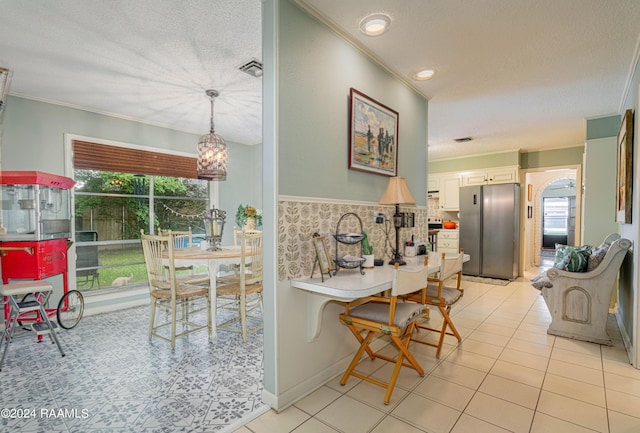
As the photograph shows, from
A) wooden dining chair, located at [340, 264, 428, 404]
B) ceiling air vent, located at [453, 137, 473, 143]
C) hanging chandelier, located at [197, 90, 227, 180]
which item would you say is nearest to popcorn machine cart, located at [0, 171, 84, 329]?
hanging chandelier, located at [197, 90, 227, 180]

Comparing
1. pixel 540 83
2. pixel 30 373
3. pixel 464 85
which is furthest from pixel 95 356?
pixel 540 83

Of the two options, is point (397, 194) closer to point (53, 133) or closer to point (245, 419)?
point (245, 419)

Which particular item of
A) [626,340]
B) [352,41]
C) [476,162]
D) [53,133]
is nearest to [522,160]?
[476,162]

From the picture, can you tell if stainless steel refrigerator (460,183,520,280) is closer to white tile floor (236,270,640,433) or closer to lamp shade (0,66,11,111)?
white tile floor (236,270,640,433)

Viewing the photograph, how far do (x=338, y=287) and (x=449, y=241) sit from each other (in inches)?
217

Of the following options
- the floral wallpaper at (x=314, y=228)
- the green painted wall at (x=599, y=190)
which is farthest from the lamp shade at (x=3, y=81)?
the green painted wall at (x=599, y=190)

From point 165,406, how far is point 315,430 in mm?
1000

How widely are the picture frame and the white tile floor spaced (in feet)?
2.84

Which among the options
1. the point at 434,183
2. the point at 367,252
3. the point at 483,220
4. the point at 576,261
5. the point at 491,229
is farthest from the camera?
the point at 434,183

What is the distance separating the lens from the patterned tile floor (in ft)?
5.95

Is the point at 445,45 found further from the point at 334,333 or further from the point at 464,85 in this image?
the point at 334,333

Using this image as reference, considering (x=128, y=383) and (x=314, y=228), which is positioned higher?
(x=314, y=228)

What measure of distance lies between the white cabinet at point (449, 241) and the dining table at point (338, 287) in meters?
4.72

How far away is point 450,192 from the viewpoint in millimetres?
6668
